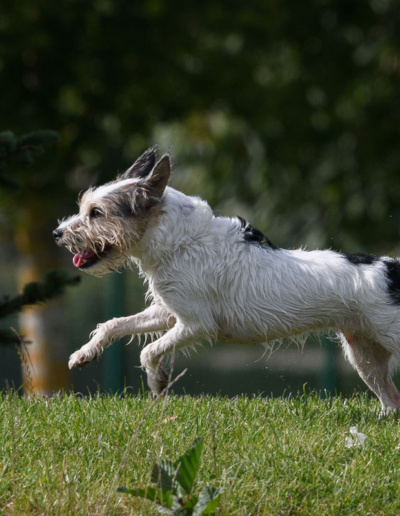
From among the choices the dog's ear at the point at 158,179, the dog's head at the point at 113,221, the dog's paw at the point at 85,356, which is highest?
the dog's ear at the point at 158,179

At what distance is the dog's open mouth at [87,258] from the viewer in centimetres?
592

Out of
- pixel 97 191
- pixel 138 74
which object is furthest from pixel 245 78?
pixel 97 191

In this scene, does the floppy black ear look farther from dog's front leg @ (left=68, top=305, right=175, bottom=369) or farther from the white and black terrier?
dog's front leg @ (left=68, top=305, right=175, bottom=369)

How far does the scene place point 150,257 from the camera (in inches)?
234

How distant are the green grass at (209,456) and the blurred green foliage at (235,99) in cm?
665

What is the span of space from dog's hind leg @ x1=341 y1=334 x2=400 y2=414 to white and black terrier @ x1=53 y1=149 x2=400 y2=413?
0.37 metres

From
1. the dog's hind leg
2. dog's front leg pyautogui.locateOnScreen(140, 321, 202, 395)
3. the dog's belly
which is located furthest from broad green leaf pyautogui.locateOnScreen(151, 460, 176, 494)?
the dog's hind leg

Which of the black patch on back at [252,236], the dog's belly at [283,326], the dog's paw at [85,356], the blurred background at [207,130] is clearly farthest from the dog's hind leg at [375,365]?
the blurred background at [207,130]

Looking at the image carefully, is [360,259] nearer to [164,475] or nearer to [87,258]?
[87,258]

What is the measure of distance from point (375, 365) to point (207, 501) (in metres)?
2.87

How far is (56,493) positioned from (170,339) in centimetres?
177

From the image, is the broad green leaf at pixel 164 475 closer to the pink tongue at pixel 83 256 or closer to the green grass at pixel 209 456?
the green grass at pixel 209 456

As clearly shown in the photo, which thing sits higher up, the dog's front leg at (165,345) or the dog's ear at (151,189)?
the dog's ear at (151,189)

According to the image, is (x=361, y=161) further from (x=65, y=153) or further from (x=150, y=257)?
(x=150, y=257)
